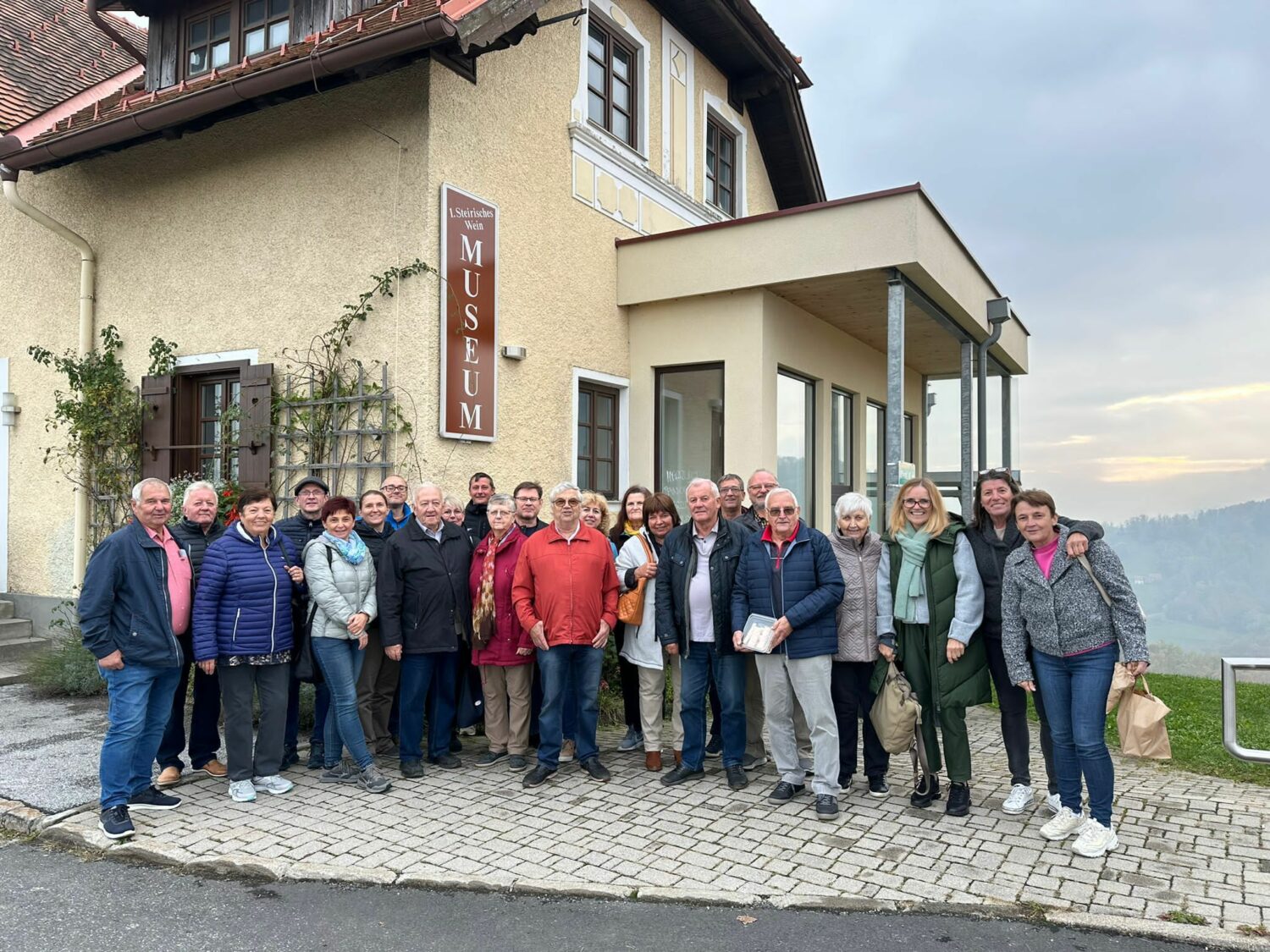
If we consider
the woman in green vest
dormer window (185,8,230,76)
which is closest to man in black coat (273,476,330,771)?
the woman in green vest

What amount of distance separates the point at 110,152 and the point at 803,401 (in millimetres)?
7589

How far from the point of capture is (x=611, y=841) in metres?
4.31

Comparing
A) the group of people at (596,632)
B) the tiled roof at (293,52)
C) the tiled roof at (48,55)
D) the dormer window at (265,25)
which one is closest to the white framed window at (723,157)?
the tiled roof at (293,52)

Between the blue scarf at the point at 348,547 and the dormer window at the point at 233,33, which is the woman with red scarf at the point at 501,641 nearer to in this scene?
the blue scarf at the point at 348,547

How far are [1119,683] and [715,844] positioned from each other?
6.76ft

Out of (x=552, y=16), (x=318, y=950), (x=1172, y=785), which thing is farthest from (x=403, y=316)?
(x=1172, y=785)

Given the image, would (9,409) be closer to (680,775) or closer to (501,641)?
(501,641)

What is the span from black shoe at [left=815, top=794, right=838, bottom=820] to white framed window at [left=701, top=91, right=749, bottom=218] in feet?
28.2

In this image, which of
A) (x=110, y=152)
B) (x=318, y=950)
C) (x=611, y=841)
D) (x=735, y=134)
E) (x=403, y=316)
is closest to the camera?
(x=318, y=950)

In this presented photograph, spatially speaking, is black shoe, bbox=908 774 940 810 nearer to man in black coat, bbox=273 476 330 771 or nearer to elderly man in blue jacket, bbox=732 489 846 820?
elderly man in blue jacket, bbox=732 489 846 820

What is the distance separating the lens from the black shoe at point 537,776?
516 cm

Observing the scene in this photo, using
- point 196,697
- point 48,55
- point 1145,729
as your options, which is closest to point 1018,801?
point 1145,729

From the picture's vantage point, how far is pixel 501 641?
5.42 meters

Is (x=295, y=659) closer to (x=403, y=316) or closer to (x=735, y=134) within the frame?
(x=403, y=316)
